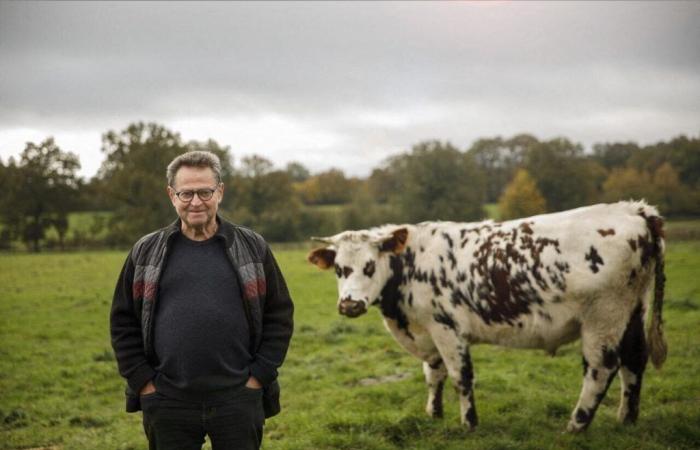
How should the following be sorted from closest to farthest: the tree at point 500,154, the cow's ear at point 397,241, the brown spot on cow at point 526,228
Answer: the brown spot on cow at point 526,228 < the cow's ear at point 397,241 < the tree at point 500,154

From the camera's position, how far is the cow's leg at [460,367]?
20.6 ft

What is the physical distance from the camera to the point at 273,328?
354 centimetres

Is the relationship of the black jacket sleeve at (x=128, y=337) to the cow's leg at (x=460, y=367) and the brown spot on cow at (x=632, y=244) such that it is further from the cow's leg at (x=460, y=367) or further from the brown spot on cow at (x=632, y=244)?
the brown spot on cow at (x=632, y=244)

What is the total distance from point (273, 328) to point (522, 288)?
3428mm

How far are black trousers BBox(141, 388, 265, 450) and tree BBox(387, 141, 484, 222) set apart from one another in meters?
39.4

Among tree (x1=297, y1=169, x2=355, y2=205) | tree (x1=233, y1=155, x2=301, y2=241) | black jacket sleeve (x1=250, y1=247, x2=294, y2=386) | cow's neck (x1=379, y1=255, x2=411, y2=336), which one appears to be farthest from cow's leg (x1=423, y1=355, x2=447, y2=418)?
tree (x1=297, y1=169, x2=355, y2=205)

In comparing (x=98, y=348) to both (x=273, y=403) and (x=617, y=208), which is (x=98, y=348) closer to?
(x=273, y=403)

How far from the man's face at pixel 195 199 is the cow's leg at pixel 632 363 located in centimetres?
472

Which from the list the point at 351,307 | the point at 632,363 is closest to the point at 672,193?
the point at 632,363

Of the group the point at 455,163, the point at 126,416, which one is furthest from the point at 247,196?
the point at 126,416

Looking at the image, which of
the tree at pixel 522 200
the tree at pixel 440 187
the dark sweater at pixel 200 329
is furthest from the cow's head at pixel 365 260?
the tree at pixel 522 200

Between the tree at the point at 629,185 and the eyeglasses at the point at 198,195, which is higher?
the tree at the point at 629,185

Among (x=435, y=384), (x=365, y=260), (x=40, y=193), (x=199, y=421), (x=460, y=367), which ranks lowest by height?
(x=435, y=384)

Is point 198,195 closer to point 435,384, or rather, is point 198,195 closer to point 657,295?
point 435,384
